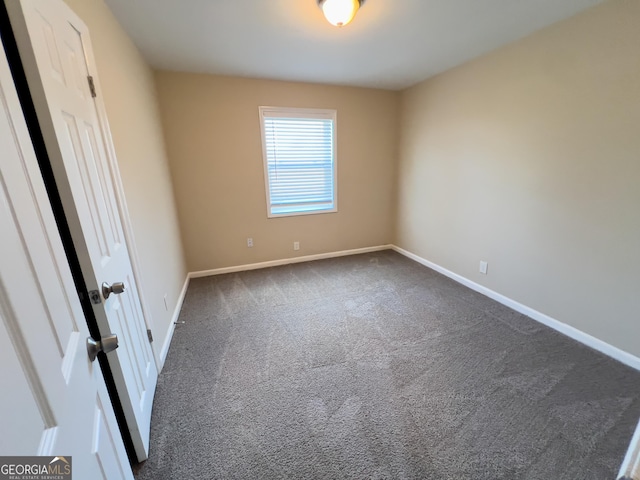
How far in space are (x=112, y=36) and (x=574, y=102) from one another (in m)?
3.23

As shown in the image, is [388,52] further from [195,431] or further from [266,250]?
[195,431]

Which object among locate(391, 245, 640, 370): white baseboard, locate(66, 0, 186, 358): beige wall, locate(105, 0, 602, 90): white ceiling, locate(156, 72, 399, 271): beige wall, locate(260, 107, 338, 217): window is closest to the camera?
locate(66, 0, 186, 358): beige wall

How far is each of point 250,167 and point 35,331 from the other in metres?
3.06

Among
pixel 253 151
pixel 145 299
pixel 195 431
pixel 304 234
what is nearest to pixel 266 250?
pixel 304 234

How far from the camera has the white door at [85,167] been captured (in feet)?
2.92

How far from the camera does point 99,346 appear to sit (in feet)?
2.61

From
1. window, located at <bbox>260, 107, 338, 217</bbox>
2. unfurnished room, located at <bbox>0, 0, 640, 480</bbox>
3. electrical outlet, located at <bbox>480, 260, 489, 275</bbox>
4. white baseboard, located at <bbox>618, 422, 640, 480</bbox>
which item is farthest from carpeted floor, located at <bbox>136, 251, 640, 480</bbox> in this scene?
window, located at <bbox>260, 107, 338, 217</bbox>

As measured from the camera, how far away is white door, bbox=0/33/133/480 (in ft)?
A: 1.46

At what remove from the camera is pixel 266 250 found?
371cm

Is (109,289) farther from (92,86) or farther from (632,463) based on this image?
(632,463)

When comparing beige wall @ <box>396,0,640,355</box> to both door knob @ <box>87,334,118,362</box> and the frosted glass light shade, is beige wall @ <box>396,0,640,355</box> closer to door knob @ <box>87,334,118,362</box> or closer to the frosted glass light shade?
the frosted glass light shade

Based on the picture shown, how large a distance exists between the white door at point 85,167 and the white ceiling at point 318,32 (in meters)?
0.91

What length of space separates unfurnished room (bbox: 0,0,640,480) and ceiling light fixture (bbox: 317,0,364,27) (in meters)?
0.02

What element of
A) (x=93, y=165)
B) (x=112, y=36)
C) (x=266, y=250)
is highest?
(x=112, y=36)
